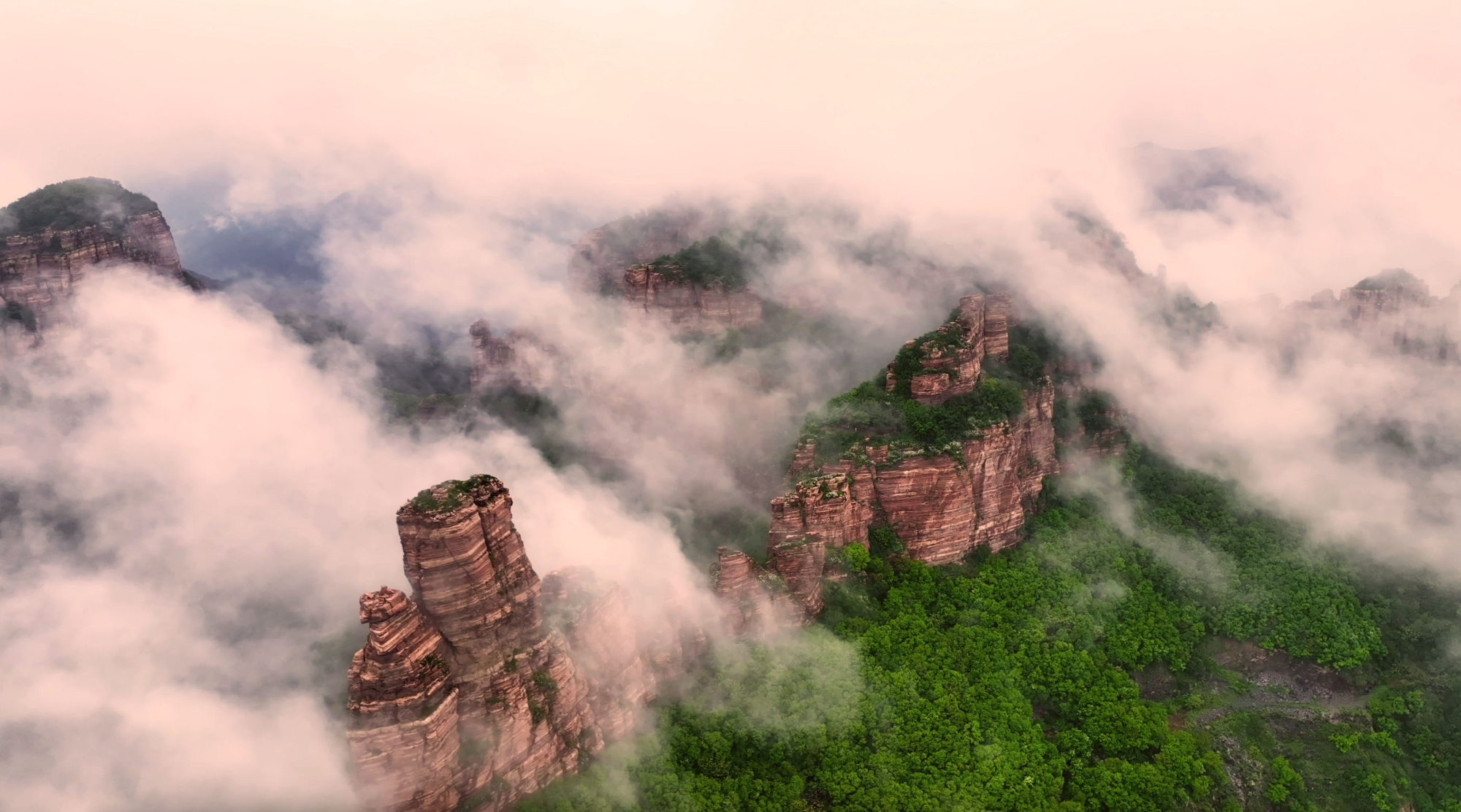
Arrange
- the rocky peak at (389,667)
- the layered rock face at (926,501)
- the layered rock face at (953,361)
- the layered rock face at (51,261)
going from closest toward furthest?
1. the rocky peak at (389,667)
2. the layered rock face at (926,501)
3. the layered rock face at (51,261)
4. the layered rock face at (953,361)

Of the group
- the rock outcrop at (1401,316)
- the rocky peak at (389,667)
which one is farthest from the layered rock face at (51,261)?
the rock outcrop at (1401,316)

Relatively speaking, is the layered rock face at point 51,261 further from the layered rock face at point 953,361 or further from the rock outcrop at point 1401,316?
the rock outcrop at point 1401,316

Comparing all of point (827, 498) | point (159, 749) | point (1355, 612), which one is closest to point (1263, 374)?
point (1355, 612)

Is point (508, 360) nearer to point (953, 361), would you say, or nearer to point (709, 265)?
point (709, 265)

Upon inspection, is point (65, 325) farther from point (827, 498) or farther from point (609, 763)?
point (827, 498)

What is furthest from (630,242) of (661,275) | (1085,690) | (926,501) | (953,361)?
(1085,690)

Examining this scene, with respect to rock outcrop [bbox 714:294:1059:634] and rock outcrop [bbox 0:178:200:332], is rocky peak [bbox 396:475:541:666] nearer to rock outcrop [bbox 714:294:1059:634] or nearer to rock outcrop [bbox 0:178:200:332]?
rock outcrop [bbox 714:294:1059:634]

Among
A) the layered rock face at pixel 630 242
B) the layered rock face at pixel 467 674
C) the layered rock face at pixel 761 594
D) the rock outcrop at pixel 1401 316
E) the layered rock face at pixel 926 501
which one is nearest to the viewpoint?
the layered rock face at pixel 467 674
